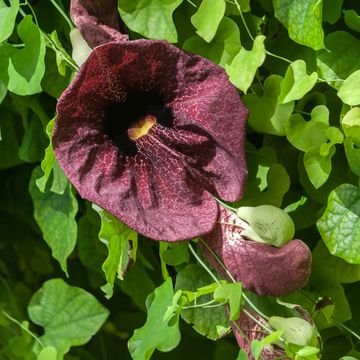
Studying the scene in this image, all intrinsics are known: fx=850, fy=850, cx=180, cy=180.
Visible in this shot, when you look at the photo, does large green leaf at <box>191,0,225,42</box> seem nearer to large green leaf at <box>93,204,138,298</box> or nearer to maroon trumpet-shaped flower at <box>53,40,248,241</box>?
maroon trumpet-shaped flower at <box>53,40,248,241</box>

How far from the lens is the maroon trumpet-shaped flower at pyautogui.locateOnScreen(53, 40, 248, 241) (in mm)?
791

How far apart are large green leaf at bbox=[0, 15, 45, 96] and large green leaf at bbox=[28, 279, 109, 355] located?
331 mm

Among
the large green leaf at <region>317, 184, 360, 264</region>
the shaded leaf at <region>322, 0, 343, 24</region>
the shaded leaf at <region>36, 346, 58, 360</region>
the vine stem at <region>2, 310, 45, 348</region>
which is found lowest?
the vine stem at <region>2, 310, 45, 348</region>

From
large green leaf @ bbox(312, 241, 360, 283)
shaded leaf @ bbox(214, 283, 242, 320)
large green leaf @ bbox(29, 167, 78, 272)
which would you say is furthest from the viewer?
large green leaf @ bbox(29, 167, 78, 272)

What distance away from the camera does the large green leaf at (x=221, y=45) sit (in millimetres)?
847

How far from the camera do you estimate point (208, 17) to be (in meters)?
0.83

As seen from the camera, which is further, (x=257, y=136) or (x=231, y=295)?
(x=257, y=136)

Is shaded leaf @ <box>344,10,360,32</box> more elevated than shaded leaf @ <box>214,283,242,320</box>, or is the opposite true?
shaded leaf @ <box>344,10,360,32</box>

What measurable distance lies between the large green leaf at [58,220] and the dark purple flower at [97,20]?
9.2 inches

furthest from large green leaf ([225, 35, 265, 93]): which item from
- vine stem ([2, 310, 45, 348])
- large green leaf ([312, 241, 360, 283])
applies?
vine stem ([2, 310, 45, 348])

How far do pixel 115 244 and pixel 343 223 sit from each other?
0.23 meters

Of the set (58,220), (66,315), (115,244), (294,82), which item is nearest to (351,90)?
(294,82)

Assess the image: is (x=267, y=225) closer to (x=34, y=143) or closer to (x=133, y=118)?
(x=133, y=118)

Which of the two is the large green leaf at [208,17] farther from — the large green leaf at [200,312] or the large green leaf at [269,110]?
the large green leaf at [200,312]
